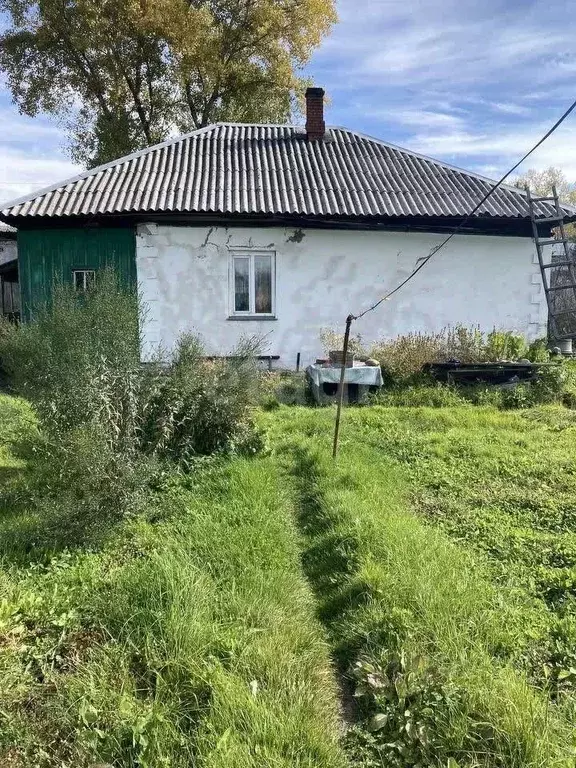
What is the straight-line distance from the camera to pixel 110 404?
503cm

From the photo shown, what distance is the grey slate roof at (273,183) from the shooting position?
10367mm

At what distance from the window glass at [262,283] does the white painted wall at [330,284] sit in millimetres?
223

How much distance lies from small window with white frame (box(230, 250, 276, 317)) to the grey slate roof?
3.12ft

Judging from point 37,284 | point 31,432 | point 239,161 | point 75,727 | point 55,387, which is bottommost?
point 75,727

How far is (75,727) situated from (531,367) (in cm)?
822

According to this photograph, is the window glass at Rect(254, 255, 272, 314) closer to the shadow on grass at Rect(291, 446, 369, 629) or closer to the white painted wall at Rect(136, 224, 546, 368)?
the white painted wall at Rect(136, 224, 546, 368)

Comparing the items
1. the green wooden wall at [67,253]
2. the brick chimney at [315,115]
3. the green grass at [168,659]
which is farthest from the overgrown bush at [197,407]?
the brick chimney at [315,115]

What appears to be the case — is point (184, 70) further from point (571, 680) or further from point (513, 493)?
point (571, 680)

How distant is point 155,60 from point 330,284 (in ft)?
43.1

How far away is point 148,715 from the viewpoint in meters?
2.45

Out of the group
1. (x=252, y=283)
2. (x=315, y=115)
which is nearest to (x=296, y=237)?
(x=252, y=283)

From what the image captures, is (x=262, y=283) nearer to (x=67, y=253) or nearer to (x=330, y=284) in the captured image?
(x=330, y=284)

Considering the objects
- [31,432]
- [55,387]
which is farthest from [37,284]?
[55,387]

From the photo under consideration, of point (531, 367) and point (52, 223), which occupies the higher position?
point (52, 223)
